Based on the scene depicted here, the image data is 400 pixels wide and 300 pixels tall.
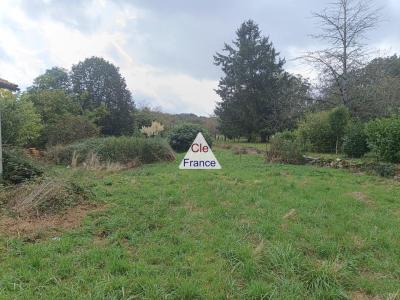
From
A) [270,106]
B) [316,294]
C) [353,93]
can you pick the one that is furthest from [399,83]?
[316,294]

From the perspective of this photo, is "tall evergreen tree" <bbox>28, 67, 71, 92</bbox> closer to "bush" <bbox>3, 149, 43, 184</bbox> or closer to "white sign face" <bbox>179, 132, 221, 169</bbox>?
"white sign face" <bbox>179, 132, 221, 169</bbox>

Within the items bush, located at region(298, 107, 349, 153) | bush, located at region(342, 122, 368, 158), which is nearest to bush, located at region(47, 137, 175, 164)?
bush, located at region(298, 107, 349, 153)

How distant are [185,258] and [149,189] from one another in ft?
10.8

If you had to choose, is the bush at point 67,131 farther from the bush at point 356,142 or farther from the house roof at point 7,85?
the bush at point 356,142

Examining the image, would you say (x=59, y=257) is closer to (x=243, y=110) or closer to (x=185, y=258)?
(x=185, y=258)

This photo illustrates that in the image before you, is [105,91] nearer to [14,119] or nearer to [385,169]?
[14,119]

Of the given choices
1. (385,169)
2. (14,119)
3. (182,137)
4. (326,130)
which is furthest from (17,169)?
(326,130)

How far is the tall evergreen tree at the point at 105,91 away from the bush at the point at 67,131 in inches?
346

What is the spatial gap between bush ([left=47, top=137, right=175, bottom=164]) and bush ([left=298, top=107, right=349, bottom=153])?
5645 mm

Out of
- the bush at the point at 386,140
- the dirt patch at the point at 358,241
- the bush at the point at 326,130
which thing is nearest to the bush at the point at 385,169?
the bush at the point at 386,140

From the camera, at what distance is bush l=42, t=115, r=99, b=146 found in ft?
51.4

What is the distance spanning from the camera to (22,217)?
14.8 feet

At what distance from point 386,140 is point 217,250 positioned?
7514 mm

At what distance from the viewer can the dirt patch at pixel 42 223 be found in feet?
13.4
